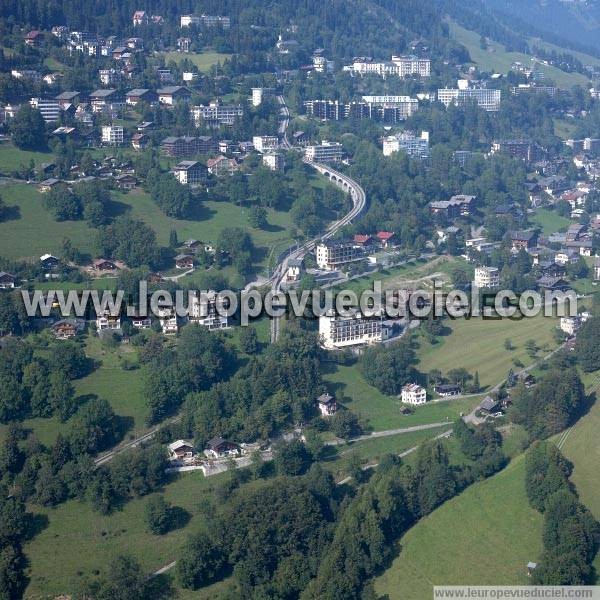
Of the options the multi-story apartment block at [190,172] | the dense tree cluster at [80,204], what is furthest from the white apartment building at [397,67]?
the dense tree cluster at [80,204]

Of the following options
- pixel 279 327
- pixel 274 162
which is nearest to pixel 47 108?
pixel 274 162

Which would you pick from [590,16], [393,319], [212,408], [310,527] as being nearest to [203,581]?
[310,527]

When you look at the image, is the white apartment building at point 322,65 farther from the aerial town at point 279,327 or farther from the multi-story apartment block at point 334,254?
the multi-story apartment block at point 334,254

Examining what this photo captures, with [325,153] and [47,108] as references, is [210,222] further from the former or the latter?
[47,108]

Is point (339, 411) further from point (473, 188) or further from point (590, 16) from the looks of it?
point (590, 16)

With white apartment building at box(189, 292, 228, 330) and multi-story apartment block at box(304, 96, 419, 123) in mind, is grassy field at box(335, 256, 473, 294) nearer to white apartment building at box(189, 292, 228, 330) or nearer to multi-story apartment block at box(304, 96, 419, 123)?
white apartment building at box(189, 292, 228, 330)
